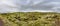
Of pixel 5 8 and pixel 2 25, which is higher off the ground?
pixel 5 8

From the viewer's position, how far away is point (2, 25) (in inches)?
25.6

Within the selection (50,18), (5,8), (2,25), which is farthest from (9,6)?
(50,18)

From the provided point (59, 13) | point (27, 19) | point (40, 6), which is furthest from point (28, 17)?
point (59, 13)

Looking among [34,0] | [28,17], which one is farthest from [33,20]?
[34,0]

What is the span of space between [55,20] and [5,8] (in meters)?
0.39

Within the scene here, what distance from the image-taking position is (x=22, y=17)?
26.0 inches

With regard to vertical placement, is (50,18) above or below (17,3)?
below

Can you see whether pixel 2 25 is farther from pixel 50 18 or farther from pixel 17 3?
pixel 50 18

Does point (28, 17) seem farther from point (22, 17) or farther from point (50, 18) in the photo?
point (50, 18)

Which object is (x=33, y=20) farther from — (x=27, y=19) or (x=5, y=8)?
(x=5, y=8)

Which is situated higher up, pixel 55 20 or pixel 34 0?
pixel 34 0

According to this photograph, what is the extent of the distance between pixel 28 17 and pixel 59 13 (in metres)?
0.24

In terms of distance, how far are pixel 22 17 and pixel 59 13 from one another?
0.92 feet

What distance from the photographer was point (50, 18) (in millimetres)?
654
